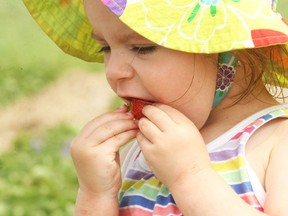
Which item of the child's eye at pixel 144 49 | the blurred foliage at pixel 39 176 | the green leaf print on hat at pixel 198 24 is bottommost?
the blurred foliage at pixel 39 176

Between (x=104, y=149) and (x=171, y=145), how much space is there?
8.7 inches

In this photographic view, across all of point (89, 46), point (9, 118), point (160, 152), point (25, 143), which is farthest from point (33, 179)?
point (160, 152)

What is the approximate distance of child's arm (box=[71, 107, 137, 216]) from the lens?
2203mm

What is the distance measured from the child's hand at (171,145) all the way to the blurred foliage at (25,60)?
319 centimetres

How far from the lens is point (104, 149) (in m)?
2.21

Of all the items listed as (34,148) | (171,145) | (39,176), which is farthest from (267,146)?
(34,148)

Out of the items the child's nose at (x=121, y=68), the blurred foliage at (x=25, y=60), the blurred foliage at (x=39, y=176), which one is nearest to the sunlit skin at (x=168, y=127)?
the child's nose at (x=121, y=68)

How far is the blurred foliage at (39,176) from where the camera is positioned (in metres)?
3.88

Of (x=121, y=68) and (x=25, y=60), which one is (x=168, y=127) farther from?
(x=25, y=60)

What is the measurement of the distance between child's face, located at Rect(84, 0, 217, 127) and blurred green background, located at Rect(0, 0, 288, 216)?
1817mm

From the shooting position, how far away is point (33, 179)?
13.5 ft

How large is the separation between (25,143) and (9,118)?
0.52 m

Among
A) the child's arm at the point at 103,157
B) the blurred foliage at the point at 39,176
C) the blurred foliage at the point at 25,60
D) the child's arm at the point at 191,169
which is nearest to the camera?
the child's arm at the point at 191,169

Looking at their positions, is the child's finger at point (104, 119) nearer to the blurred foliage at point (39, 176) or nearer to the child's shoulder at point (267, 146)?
the child's shoulder at point (267, 146)
